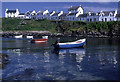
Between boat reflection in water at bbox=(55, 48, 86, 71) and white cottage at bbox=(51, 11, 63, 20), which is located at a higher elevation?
white cottage at bbox=(51, 11, 63, 20)

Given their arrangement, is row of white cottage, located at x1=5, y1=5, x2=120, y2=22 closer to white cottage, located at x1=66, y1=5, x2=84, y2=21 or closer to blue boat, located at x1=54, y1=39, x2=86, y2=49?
white cottage, located at x1=66, y1=5, x2=84, y2=21

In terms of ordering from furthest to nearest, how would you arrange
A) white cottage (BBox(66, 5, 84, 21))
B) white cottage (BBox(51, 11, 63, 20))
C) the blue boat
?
white cottage (BBox(51, 11, 63, 20)) < white cottage (BBox(66, 5, 84, 21)) < the blue boat

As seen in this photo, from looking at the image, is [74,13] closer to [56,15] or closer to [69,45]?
[56,15]

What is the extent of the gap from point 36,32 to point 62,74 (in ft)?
358

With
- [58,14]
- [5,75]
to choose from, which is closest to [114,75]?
[5,75]

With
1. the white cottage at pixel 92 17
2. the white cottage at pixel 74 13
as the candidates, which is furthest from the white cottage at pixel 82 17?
the white cottage at pixel 74 13

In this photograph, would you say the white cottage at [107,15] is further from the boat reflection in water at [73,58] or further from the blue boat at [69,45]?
the boat reflection in water at [73,58]

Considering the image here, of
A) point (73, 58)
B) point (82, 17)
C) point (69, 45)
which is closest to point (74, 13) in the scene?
point (82, 17)

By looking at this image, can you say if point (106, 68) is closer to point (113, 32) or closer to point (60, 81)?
point (60, 81)

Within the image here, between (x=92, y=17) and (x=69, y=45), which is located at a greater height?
(x=92, y=17)

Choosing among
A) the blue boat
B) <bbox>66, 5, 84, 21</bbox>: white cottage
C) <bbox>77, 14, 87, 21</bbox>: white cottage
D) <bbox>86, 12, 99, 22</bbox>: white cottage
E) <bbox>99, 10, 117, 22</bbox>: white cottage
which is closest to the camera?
the blue boat

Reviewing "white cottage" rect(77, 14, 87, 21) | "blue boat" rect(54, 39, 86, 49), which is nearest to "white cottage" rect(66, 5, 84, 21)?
"white cottage" rect(77, 14, 87, 21)

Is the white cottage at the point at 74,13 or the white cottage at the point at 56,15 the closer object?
the white cottage at the point at 74,13

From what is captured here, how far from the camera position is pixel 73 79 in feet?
98.1
